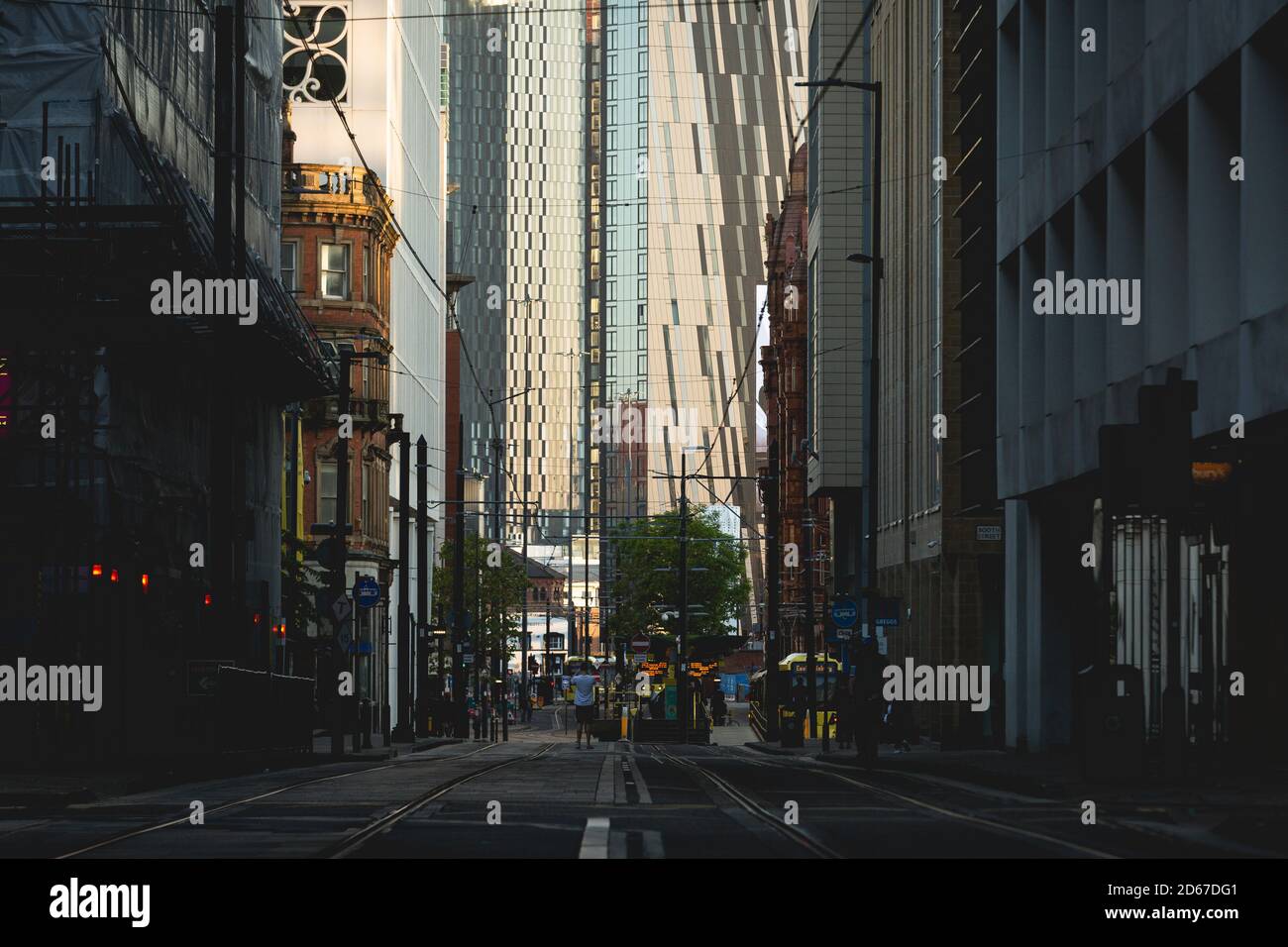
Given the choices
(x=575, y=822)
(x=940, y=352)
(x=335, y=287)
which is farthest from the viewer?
(x=335, y=287)

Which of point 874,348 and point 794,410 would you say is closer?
point 874,348

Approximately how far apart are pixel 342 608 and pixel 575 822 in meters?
21.4

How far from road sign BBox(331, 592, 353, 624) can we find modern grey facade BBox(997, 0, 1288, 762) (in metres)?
11.4

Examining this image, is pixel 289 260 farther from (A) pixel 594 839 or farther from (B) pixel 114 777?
(A) pixel 594 839

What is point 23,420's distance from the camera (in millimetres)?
30219

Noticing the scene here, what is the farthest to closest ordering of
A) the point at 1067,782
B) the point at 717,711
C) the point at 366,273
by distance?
1. the point at 717,711
2. the point at 366,273
3. the point at 1067,782

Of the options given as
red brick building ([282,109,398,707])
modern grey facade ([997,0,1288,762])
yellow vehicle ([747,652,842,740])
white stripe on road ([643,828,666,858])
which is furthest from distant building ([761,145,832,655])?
white stripe on road ([643,828,666,858])

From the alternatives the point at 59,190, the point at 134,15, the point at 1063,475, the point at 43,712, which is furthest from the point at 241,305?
the point at 1063,475

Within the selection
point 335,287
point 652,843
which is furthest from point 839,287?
point 652,843

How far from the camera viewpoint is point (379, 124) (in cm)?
8219

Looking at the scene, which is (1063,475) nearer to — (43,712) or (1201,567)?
(1201,567)

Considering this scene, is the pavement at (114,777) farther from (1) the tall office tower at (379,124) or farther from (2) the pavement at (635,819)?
(1) the tall office tower at (379,124)

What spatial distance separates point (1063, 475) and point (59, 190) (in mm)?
14748

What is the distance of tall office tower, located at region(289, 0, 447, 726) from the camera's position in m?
80.2
